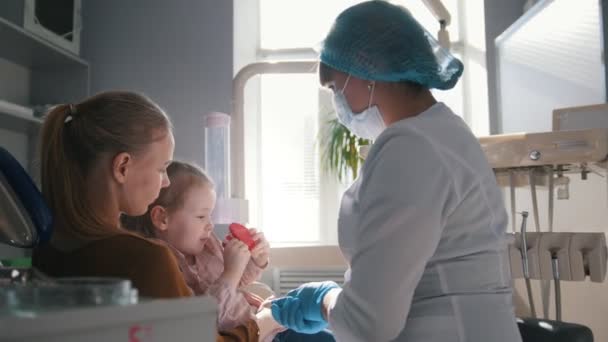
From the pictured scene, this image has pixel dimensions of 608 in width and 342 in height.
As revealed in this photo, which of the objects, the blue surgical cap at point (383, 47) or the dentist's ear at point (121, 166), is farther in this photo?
the blue surgical cap at point (383, 47)

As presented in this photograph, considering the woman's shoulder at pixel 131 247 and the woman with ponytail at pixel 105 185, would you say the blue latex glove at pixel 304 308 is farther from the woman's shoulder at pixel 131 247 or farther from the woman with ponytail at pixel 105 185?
the woman's shoulder at pixel 131 247

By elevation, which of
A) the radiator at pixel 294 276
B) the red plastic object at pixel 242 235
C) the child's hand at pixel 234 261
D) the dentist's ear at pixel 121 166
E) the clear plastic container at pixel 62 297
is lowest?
the radiator at pixel 294 276

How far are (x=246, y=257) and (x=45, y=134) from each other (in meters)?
0.63

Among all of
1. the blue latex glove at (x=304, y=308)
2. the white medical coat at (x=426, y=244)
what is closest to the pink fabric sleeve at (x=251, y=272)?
the blue latex glove at (x=304, y=308)

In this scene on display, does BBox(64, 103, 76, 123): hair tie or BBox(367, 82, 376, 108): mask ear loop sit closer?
BBox(64, 103, 76, 123): hair tie

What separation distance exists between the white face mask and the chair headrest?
66 centimetres

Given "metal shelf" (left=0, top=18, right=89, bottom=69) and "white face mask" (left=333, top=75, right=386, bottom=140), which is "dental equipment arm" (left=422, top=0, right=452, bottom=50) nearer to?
"white face mask" (left=333, top=75, right=386, bottom=140)

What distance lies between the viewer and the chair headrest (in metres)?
0.72

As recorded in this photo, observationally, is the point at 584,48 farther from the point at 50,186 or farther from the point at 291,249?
the point at 50,186

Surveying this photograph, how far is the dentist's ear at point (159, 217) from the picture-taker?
150 cm

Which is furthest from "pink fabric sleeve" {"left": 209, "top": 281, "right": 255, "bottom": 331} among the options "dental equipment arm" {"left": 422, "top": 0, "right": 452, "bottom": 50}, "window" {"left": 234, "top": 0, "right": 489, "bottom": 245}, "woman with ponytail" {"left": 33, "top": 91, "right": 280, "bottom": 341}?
"window" {"left": 234, "top": 0, "right": 489, "bottom": 245}

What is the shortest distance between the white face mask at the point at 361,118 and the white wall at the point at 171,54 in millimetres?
1690

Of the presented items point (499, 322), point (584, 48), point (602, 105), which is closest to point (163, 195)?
point (499, 322)

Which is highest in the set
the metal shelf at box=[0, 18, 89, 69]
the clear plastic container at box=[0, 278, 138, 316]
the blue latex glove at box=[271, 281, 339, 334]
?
the metal shelf at box=[0, 18, 89, 69]
